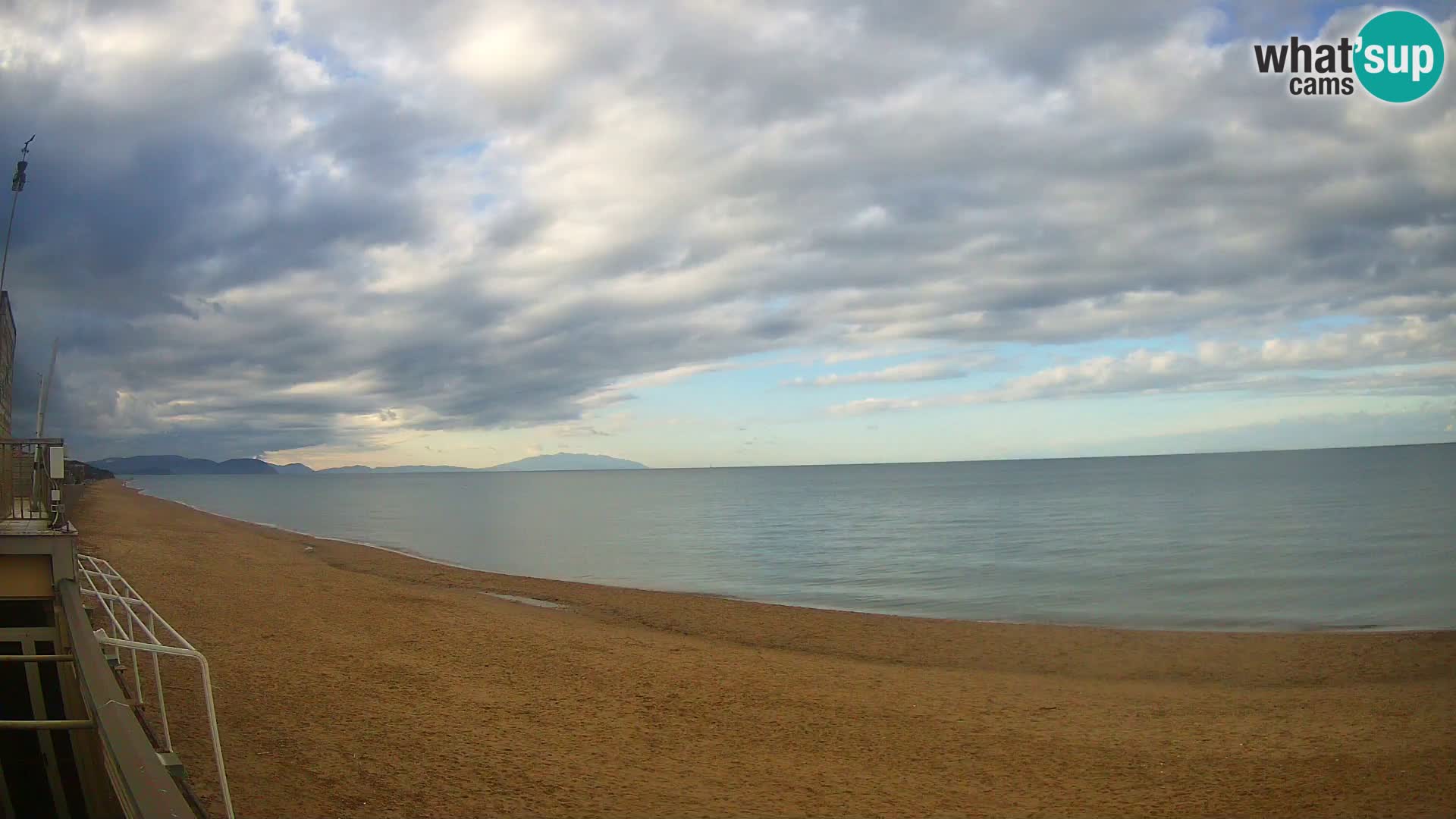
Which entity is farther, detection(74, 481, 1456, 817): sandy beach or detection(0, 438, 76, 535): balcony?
detection(0, 438, 76, 535): balcony

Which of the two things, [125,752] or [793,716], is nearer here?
[125,752]

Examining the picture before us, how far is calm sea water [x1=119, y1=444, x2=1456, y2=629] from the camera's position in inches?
880

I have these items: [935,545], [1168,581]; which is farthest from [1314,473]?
[1168,581]

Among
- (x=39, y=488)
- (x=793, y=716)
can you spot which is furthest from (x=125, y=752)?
(x=39, y=488)

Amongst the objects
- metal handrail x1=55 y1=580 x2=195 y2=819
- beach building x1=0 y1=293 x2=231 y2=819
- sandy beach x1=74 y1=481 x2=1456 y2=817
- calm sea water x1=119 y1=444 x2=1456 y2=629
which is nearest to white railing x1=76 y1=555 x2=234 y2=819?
beach building x1=0 y1=293 x2=231 y2=819

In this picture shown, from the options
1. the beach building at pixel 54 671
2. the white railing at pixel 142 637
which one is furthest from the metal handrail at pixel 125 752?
the white railing at pixel 142 637

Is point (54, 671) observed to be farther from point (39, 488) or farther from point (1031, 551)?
point (1031, 551)

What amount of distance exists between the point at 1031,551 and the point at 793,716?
2736 cm

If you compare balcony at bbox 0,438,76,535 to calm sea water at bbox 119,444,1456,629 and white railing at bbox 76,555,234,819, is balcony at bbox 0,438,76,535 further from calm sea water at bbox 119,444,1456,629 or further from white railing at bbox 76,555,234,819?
calm sea water at bbox 119,444,1456,629

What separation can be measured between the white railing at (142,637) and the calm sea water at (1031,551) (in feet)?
47.5

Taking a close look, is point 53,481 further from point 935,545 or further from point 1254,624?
point 935,545

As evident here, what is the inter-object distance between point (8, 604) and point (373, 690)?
4171mm

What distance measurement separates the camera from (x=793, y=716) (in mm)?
11352

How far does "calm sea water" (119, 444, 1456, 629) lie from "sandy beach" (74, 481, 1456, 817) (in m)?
4.09
